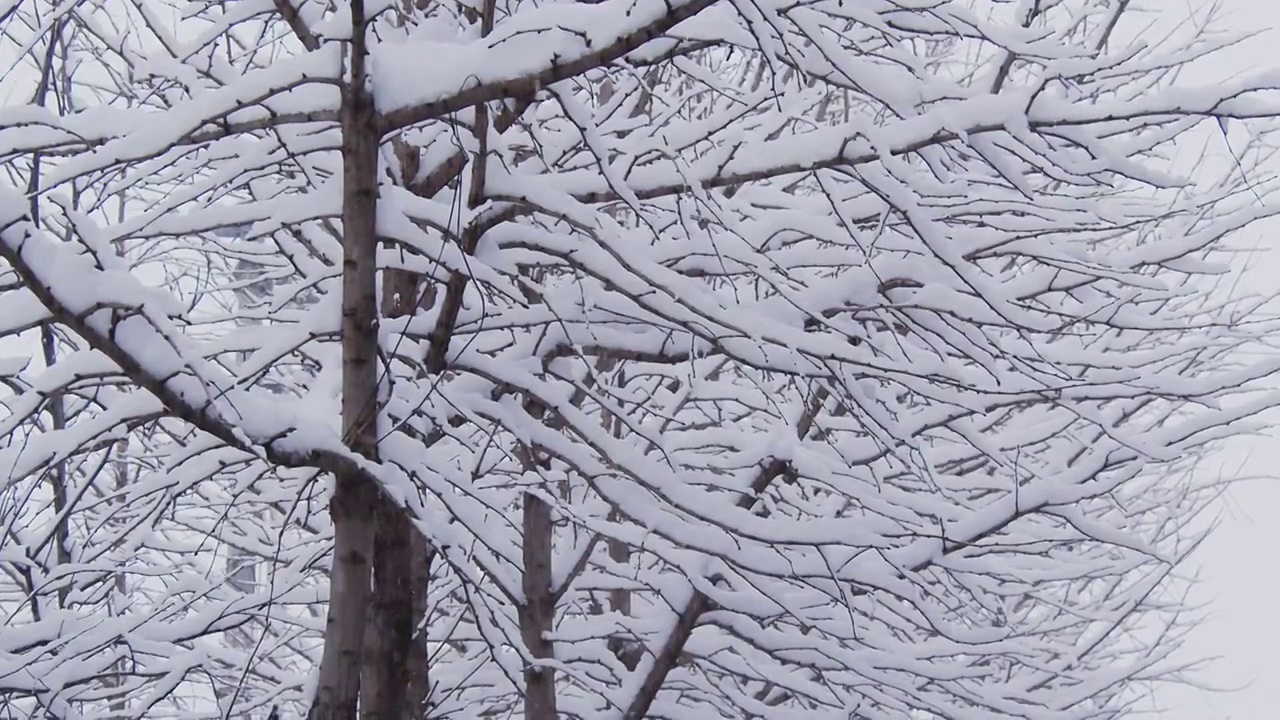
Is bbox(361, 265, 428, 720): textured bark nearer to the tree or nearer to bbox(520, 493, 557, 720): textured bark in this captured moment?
the tree

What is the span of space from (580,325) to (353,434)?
3.42ft

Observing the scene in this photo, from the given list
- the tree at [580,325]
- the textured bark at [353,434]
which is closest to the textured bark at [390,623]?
the tree at [580,325]

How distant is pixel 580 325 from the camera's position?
3.59 metres

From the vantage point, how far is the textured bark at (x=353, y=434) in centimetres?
270

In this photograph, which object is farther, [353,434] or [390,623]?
[390,623]

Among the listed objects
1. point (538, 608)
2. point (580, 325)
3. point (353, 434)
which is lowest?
point (353, 434)

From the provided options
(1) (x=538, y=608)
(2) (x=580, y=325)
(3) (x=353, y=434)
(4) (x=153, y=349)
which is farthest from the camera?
(1) (x=538, y=608)

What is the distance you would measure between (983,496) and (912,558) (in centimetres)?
236

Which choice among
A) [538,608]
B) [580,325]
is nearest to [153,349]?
[580,325]

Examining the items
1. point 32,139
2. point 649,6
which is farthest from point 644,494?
point 32,139

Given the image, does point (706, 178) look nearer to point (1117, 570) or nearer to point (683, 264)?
point (683, 264)

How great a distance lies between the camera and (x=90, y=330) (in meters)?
2.31

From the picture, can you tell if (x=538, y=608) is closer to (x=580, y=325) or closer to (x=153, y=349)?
(x=580, y=325)

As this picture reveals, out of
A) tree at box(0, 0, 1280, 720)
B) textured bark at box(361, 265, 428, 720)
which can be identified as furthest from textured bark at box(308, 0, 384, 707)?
textured bark at box(361, 265, 428, 720)
